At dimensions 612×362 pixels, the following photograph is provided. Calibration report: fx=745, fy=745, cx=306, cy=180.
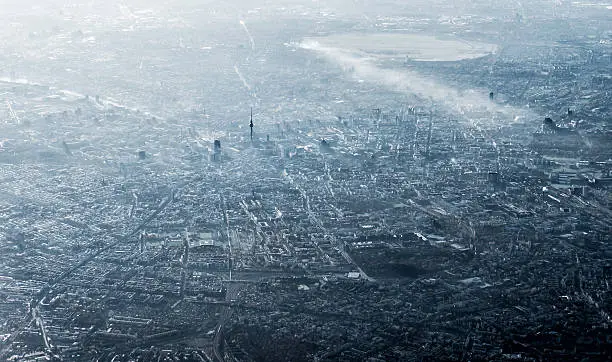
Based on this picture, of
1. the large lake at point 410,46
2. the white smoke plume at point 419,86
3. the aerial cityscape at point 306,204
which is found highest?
the large lake at point 410,46

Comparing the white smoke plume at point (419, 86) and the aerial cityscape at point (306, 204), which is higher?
the white smoke plume at point (419, 86)

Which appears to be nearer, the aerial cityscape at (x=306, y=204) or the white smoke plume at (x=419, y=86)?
the aerial cityscape at (x=306, y=204)

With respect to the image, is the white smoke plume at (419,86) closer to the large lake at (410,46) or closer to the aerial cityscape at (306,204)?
the aerial cityscape at (306,204)

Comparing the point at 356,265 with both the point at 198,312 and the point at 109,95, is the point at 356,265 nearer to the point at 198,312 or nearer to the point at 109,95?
the point at 198,312

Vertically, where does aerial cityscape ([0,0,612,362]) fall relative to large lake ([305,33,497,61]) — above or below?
below

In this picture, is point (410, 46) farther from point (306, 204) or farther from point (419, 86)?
point (306, 204)

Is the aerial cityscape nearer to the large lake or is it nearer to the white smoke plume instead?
the white smoke plume

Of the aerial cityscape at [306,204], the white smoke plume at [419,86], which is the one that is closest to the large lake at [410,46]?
the aerial cityscape at [306,204]

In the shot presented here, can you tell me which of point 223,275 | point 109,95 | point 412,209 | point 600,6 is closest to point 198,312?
point 223,275

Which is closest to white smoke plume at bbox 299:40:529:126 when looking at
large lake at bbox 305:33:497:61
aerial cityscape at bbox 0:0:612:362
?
aerial cityscape at bbox 0:0:612:362

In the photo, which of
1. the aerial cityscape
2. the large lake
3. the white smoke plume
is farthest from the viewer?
the large lake
